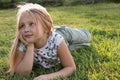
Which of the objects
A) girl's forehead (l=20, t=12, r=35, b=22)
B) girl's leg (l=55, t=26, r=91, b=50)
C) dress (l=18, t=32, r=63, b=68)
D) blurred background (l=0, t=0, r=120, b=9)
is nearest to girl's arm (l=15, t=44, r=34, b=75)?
dress (l=18, t=32, r=63, b=68)

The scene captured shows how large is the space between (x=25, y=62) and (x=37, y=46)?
0.87ft

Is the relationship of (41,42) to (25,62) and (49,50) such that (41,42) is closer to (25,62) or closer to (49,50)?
(49,50)

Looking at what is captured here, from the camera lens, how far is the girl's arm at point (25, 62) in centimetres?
369

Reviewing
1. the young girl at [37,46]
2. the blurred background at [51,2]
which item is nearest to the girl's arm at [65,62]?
the young girl at [37,46]

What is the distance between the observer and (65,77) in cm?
368

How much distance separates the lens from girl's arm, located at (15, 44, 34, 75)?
369 centimetres

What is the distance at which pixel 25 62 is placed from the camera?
3717 mm

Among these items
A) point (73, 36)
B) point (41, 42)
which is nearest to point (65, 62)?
point (41, 42)

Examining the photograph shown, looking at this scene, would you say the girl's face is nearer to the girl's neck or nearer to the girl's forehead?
the girl's forehead

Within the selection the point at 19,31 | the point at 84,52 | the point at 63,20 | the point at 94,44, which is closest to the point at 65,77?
the point at 19,31

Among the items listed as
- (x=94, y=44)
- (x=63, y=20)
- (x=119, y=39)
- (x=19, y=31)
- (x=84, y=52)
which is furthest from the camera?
(x=63, y=20)

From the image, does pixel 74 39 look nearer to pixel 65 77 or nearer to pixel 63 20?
pixel 65 77

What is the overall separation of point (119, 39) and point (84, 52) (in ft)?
3.28

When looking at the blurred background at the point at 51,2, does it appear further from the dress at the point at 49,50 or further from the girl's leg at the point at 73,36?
the dress at the point at 49,50
